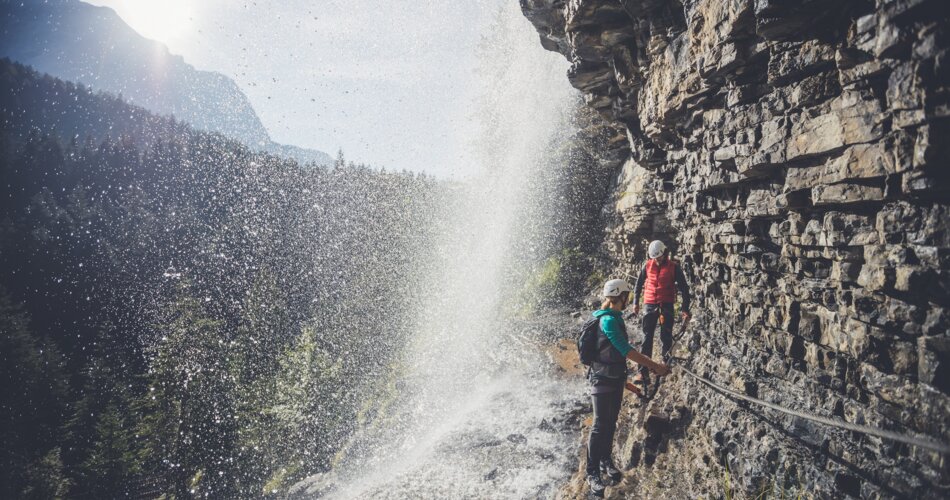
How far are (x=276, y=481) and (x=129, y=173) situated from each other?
297ft

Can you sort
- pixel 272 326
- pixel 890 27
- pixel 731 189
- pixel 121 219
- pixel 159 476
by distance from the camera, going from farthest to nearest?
pixel 121 219, pixel 272 326, pixel 159 476, pixel 731 189, pixel 890 27

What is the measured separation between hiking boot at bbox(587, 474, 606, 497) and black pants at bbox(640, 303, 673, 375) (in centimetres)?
245

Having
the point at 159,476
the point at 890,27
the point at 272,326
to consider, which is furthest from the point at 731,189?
the point at 272,326

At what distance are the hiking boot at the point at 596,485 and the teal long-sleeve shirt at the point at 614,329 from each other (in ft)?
6.27

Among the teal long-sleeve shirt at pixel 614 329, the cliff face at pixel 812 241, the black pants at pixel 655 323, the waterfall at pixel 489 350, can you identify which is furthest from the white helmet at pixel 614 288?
the waterfall at pixel 489 350

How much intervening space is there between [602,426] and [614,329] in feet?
4.69

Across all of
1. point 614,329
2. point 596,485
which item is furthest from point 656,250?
point 596,485

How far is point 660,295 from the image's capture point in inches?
A: 276

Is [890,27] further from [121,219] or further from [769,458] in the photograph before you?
[121,219]

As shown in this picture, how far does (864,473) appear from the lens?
3096 mm

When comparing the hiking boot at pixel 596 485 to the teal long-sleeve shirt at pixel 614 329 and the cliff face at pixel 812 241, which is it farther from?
the teal long-sleeve shirt at pixel 614 329

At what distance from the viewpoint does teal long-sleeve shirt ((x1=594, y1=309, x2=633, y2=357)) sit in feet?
15.5

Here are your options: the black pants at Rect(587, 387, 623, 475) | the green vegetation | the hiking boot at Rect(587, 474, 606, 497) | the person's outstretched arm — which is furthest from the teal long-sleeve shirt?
the green vegetation

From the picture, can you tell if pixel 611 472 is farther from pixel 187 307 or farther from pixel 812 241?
pixel 187 307
